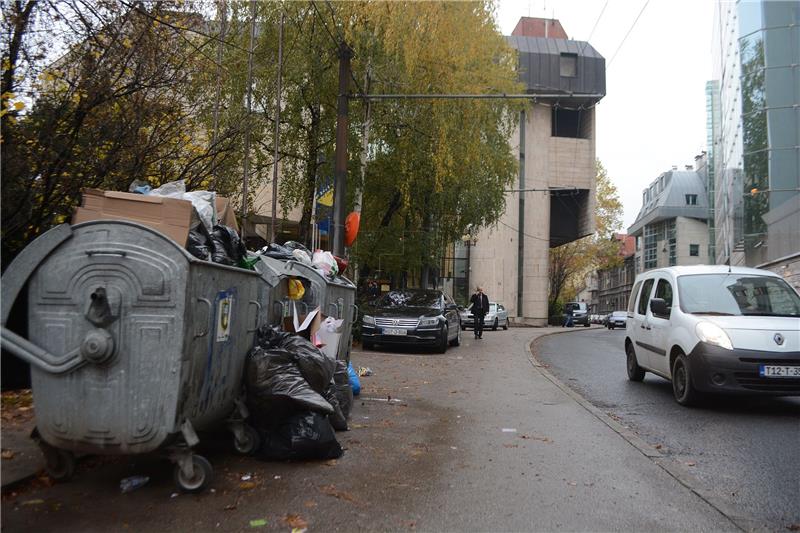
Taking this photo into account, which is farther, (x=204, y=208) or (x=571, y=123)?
(x=571, y=123)

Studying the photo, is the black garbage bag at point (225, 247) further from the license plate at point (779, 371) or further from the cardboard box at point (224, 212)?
the license plate at point (779, 371)

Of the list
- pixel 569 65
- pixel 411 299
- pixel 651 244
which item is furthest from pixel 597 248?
pixel 411 299

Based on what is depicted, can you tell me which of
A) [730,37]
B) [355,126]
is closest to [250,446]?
[355,126]

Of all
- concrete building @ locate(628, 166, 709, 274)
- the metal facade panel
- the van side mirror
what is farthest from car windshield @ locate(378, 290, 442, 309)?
concrete building @ locate(628, 166, 709, 274)

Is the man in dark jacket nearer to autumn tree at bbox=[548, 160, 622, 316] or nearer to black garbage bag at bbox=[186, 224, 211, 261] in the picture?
black garbage bag at bbox=[186, 224, 211, 261]

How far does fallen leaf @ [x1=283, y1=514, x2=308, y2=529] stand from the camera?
3.58 meters

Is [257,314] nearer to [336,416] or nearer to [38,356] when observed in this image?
[336,416]

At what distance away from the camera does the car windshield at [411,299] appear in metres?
16.2

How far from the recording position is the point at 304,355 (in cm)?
505

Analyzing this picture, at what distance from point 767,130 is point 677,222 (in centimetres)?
5378

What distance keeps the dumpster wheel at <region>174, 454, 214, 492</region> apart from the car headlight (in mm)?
5866

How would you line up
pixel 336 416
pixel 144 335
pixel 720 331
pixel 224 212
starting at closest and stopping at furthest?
pixel 144 335
pixel 224 212
pixel 336 416
pixel 720 331

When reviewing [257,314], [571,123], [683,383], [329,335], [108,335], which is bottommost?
[683,383]

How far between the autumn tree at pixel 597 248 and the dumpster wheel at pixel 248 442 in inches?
1981
